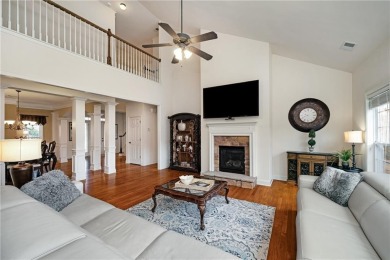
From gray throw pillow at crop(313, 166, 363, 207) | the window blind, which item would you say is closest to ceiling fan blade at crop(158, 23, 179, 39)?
gray throw pillow at crop(313, 166, 363, 207)

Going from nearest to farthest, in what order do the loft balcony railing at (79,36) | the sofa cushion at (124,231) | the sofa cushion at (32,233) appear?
1. the sofa cushion at (32,233)
2. the sofa cushion at (124,231)
3. the loft balcony railing at (79,36)

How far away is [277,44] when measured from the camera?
161 inches

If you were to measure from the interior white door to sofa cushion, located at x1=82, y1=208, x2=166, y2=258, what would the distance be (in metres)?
5.26

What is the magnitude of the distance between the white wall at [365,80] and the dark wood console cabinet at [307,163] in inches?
20.6

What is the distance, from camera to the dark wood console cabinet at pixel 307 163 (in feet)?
13.0

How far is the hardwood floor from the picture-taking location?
85.6 inches

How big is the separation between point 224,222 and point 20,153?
108 inches

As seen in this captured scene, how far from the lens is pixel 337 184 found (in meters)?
2.32

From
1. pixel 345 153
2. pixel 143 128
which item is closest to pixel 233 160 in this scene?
pixel 345 153

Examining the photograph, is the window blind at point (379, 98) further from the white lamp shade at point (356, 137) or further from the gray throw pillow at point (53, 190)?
the gray throw pillow at point (53, 190)

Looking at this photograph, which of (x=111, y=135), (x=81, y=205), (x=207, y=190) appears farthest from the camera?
(x=111, y=135)

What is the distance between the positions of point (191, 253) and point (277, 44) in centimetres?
441

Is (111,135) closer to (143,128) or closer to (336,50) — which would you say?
(143,128)

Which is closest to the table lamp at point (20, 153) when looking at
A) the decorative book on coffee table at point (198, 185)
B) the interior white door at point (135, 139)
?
the decorative book on coffee table at point (198, 185)
